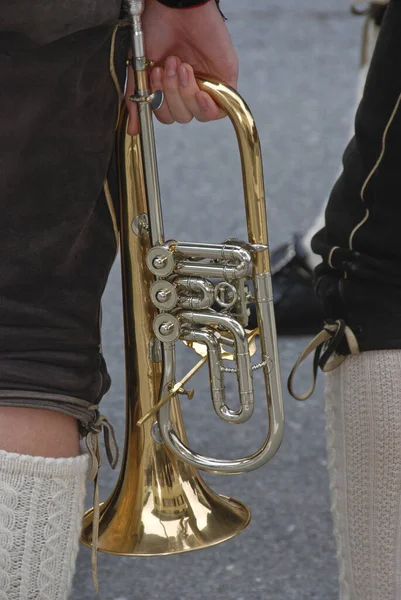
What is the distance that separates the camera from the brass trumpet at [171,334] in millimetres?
1003

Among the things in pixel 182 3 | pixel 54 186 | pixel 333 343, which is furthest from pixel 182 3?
pixel 333 343

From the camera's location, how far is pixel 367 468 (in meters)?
1.07

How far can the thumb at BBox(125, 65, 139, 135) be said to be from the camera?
997 millimetres

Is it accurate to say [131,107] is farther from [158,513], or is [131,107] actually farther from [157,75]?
[158,513]

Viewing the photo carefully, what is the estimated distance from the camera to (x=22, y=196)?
0.89 meters

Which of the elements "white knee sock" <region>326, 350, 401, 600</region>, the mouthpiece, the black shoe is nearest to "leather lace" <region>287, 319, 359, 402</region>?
"white knee sock" <region>326, 350, 401, 600</region>

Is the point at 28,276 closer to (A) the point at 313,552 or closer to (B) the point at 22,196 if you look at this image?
(B) the point at 22,196

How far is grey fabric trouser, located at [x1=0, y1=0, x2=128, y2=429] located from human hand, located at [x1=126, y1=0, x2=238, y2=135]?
0.19 feet

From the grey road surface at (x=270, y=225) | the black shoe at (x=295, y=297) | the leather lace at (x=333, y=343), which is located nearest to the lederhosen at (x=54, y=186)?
the leather lace at (x=333, y=343)

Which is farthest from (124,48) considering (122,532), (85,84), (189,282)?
(122,532)

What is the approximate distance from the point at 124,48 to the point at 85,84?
3.0 inches

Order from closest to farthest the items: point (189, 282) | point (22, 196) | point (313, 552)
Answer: point (22, 196) < point (189, 282) < point (313, 552)

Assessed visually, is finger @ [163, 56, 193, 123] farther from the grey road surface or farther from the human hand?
the grey road surface

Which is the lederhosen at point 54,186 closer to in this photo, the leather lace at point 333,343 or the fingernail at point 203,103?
the fingernail at point 203,103
